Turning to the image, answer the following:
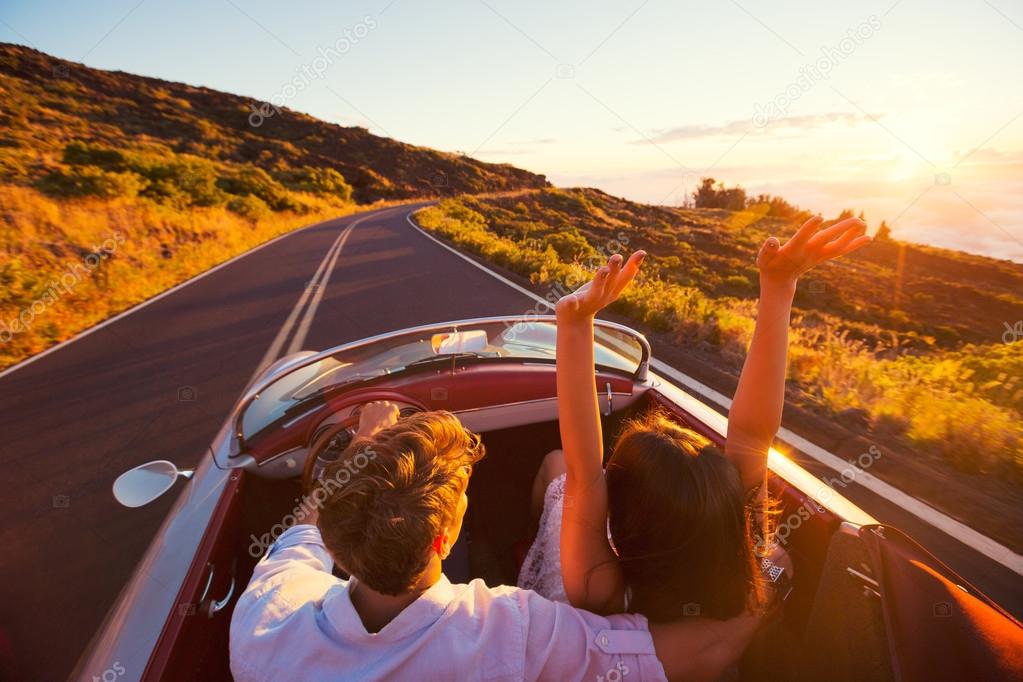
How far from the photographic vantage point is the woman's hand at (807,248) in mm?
1290

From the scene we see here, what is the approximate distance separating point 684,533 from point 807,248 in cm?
85

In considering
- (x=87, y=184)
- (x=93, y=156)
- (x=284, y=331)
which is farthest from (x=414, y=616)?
(x=93, y=156)

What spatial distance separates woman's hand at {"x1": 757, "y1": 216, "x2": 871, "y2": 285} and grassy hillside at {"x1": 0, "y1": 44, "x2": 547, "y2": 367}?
9.40 metres

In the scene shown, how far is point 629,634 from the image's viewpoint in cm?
119

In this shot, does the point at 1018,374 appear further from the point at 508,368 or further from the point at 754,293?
the point at 754,293

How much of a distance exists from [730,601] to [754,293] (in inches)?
830

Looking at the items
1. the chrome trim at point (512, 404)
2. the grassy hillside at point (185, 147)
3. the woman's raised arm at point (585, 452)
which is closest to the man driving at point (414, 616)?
the woman's raised arm at point (585, 452)

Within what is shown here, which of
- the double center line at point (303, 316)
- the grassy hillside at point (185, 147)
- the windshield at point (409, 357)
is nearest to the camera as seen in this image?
the windshield at point (409, 357)

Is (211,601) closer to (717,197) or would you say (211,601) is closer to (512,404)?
(512,404)

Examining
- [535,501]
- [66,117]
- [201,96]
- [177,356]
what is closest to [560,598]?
[535,501]

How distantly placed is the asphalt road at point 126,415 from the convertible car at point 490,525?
68.5 inches

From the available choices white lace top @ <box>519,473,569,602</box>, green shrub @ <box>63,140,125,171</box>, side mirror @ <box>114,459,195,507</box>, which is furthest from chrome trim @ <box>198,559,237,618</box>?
green shrub @ <box>63,140,125,171</box>

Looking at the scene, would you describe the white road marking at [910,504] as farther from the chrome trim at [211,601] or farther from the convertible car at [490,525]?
the chrome trim at [211,601]

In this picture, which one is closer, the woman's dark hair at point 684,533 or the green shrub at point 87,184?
the woman's dark hair at point 684,533
